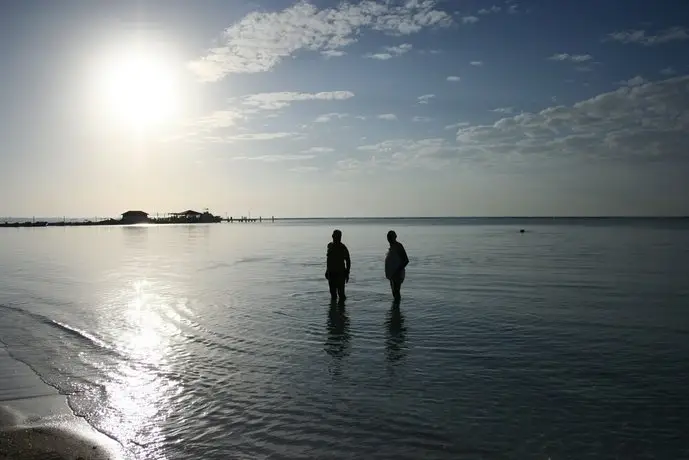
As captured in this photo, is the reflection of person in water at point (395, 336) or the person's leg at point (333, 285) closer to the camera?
the reflection of person in water at point (395, 336)

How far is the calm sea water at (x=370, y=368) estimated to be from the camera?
6227mm

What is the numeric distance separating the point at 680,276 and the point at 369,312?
16.8 meters

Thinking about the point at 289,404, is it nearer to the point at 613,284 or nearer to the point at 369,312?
the point at 369,312

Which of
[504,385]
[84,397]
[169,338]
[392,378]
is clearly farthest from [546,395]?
[169,338]

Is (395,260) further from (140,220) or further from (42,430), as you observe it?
(140,220)

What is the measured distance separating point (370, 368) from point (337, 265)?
631cm

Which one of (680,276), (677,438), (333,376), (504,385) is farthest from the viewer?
(680,276)

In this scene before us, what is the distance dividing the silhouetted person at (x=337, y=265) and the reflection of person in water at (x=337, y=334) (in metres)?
0.59

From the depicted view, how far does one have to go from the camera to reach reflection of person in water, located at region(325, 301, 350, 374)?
10234 mm

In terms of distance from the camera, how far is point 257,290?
19516 mm

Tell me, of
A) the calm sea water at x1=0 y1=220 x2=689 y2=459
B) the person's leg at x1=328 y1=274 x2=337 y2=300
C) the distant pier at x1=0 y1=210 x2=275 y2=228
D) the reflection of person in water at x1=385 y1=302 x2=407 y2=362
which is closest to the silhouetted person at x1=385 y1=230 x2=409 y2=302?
the reflection of person in water at x1=385 y1=302 x2=407 y2=362

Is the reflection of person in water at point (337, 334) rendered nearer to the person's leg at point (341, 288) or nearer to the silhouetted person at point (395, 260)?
the person's leg at point (341, 288)

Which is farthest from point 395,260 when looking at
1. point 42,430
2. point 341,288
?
point 42,430

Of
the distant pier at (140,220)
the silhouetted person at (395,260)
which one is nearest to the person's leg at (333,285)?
the silhouetted person at (395,260)
